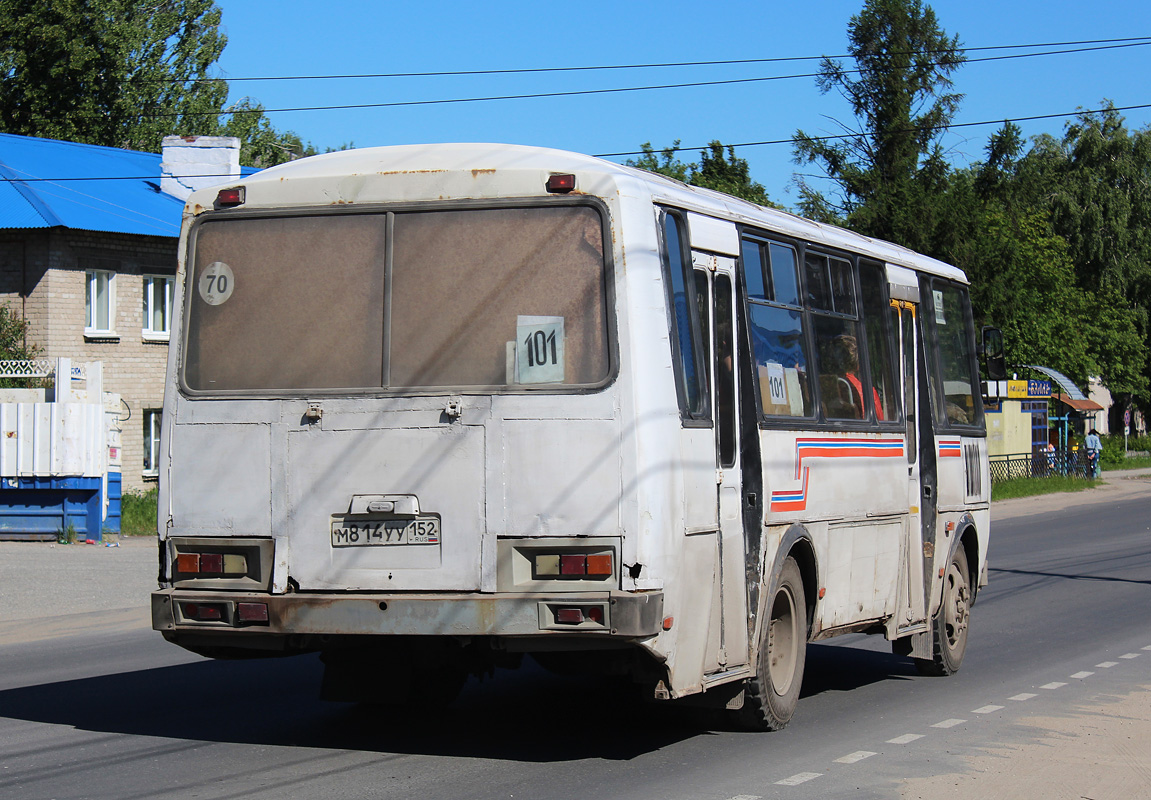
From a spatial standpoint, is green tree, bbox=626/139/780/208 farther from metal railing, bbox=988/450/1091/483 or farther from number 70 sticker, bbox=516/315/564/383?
number 70 sticker, bbox=516/315/564/383

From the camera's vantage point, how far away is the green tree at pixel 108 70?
47.0 meters

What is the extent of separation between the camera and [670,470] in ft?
22.7

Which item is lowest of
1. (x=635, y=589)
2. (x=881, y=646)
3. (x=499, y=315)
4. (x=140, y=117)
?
(x=881, y=646)

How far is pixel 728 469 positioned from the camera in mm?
7691

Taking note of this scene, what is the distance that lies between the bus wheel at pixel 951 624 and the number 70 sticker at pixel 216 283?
6012 mm

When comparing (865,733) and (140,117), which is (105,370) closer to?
(140,117)

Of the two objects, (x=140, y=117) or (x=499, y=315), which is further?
(x=140, y=117)

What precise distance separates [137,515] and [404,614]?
815 inches

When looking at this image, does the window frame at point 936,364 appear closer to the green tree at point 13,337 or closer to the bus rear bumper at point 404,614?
the bus rear bumper at point 404,614

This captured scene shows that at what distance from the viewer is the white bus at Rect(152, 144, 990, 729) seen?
267 inches

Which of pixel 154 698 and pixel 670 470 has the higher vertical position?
pixel 670 470

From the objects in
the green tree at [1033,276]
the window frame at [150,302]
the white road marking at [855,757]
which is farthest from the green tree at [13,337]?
the green tree at [1033,276]

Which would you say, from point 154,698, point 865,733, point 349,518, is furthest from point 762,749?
point 154,698

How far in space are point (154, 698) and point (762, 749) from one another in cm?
402
